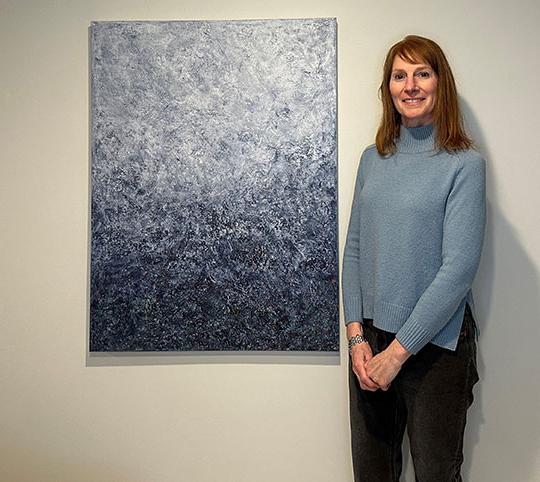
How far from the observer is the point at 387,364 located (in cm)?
173

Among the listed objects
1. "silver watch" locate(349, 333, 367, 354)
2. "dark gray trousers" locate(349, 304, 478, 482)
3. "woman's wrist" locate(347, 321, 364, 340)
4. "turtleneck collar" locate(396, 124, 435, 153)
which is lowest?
"dark gray trousers" locate(349, 304, 478, 482)

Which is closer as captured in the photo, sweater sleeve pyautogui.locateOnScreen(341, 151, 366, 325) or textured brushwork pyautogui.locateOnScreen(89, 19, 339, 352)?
→ sweater sleeve pyautogui.locateOnScreen(341, 151, 366, 325)

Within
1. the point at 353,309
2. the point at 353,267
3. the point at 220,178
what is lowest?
the point at 353,309

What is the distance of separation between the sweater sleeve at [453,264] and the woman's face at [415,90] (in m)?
0.22

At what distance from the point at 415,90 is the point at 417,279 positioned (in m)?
0.51

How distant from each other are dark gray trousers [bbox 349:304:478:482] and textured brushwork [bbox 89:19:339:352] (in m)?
0.28

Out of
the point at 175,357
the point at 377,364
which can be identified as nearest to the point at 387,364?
the point at 377,364

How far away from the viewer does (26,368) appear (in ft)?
7.11

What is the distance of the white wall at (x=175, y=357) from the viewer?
2064 mm

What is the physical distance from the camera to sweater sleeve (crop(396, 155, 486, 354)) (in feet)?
5.50

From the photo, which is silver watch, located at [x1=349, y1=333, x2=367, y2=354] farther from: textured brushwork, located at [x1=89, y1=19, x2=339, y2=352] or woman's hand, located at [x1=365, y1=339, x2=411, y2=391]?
textured brushwork, located at [x1=89, y1=19, x2=339, y2=352]

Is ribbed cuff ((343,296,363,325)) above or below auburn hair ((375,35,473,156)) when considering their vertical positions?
below

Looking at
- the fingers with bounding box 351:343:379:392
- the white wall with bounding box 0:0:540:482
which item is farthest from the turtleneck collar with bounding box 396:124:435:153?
the fingers with bounding box 351:343:379:392

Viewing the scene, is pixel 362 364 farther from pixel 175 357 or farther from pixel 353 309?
pixel 175 357
